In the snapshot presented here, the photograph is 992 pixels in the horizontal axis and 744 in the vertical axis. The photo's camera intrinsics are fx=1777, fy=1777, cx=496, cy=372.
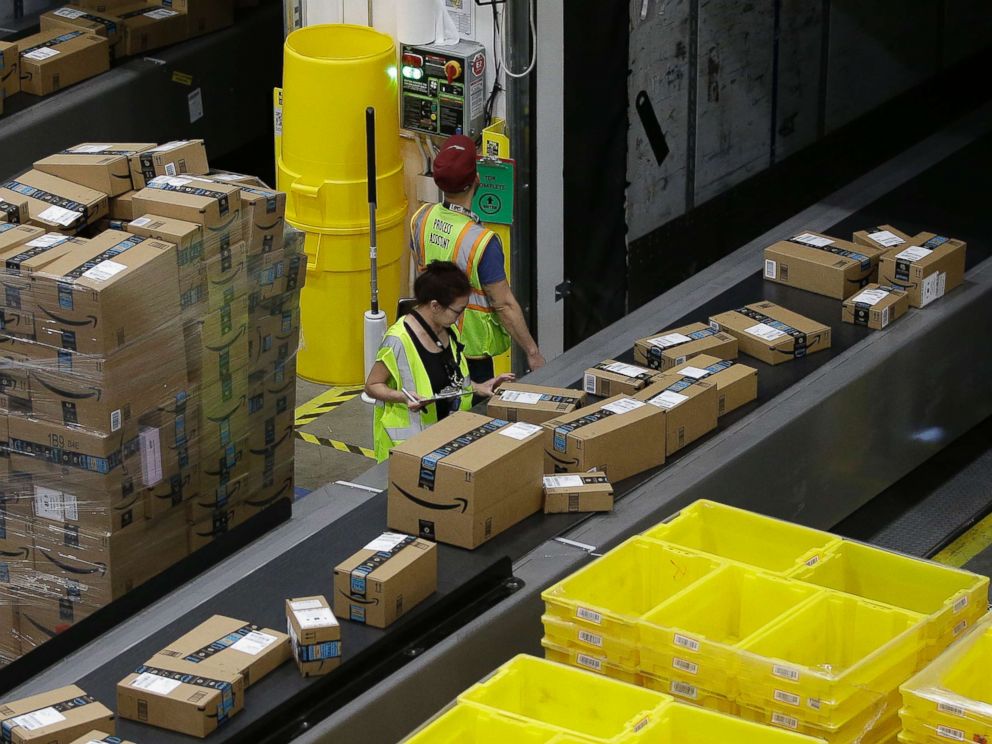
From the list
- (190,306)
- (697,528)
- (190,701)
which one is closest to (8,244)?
(190,306)

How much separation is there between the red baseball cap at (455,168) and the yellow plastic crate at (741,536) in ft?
7.44

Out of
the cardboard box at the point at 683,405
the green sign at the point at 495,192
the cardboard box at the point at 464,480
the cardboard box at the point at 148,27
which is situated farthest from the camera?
the cardboard box at the point at 148,27

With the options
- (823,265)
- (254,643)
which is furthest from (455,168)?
(254,643)

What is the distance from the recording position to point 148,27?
11.2 m

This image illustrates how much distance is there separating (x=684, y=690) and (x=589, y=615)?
0.34 m

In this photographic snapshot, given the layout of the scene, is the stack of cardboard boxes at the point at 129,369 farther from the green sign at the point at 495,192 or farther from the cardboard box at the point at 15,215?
the green sign at the point at 495,192

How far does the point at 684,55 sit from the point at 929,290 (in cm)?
246

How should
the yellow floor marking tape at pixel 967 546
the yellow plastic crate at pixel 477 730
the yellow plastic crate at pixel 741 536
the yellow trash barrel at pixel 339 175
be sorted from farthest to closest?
the yellow trash barrel at pixel 339 175 → the yellow floor marking tape at pixel 967 546 → the yellow plastic crate at pixel 741 536 → the yellow plastic crate at pixel 477 730

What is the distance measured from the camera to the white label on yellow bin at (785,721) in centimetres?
475

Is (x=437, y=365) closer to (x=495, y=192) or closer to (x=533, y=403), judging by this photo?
(x=533, y=403)

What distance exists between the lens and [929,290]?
26.2ft

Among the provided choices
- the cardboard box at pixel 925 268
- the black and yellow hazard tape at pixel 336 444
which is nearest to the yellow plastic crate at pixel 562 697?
the cardboard box at pixel 925 268

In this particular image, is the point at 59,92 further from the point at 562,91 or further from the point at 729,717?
the point at 729,717

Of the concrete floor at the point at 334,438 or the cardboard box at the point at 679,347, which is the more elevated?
the cardboard box at the point at 679,347
